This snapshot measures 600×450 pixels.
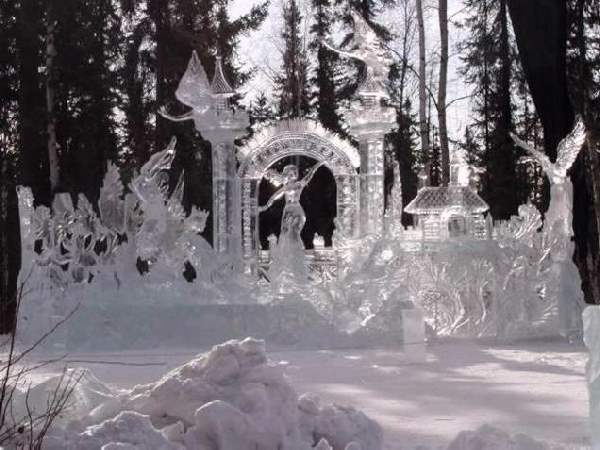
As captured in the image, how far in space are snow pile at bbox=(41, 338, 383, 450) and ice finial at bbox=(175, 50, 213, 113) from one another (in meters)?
7.03

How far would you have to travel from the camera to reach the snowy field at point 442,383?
4562 millimetres

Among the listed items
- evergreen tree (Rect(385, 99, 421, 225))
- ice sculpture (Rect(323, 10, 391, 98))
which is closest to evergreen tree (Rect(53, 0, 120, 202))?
evergreen tree (Rect(385, 99, 421, 225))

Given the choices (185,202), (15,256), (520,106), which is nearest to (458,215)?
(185,202)

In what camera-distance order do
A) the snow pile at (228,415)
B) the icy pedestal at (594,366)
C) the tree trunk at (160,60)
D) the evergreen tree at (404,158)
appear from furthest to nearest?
the evergreen tree at (404,158)
the tree trunk at (160,60)
the snow pile at (228,415)
the icy pedestal at (594,366)

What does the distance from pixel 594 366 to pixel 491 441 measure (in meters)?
0.62

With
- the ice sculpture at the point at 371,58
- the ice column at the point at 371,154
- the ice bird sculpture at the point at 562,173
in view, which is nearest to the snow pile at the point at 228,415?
the ice bird sculpture at the point at 562,173

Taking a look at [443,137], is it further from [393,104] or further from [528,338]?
[528,338]

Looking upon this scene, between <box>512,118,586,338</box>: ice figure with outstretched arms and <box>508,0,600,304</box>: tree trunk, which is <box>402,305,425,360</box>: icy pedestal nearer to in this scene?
<box>512,118,586,338</box>: ice figure with outstretched arms

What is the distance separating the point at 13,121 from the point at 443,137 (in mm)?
8269

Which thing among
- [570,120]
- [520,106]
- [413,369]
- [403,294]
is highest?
[520,106]

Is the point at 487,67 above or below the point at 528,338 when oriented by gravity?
above

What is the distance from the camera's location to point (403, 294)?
9289 mm

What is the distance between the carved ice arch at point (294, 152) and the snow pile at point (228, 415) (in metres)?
7.13

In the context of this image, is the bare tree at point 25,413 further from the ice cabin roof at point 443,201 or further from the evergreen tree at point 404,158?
the evergreen tree at point 404,158
